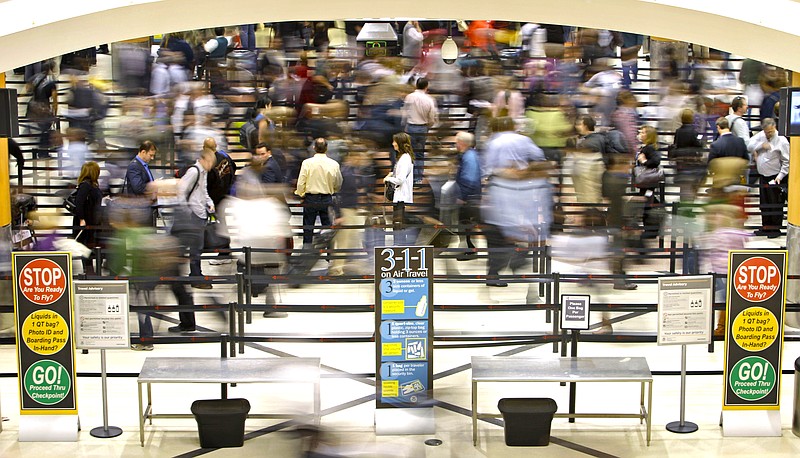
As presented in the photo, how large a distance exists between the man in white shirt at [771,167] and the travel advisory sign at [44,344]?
8.52 m

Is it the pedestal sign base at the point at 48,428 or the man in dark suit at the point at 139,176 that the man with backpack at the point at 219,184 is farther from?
the pedestal sign base at the point at 48,428

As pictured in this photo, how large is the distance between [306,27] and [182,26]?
34.1 feet

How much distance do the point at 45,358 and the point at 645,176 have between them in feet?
21.9

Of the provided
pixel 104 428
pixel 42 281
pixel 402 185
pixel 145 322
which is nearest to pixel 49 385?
pixel 104 428

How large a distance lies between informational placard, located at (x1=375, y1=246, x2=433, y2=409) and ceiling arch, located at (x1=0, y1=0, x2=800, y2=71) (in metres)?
3.31

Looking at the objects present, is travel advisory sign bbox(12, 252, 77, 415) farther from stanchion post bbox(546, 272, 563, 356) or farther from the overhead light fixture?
the overhead light fixture

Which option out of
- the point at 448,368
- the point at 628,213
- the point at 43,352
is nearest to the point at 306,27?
the point at 628,213

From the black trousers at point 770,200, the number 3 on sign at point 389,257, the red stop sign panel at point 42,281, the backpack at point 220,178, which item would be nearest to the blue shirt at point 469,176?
the backpack at point 220,178

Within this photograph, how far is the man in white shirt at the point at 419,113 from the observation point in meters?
12.0

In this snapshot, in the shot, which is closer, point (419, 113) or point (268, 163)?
point (268, 163)

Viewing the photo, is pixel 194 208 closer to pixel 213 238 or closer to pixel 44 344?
pixel 213 238

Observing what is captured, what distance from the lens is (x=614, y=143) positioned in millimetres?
10719

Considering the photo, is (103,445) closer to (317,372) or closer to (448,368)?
(317,372)

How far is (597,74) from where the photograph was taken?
39.2 ft
